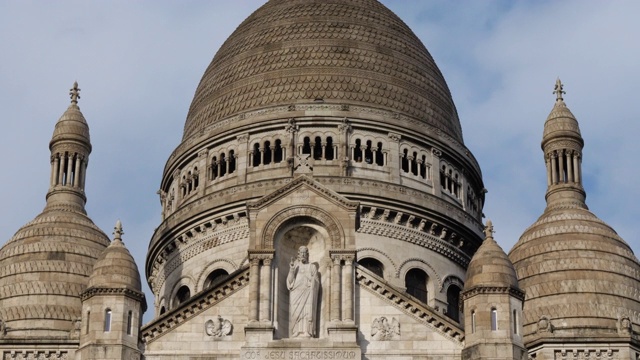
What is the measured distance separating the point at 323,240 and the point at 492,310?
16.3 feet

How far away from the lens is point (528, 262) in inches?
2281

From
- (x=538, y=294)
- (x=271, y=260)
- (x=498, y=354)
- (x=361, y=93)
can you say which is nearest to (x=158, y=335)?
(x=271, y=260)

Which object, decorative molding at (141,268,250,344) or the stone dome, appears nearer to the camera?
decorative molding at (141,268,250,344)

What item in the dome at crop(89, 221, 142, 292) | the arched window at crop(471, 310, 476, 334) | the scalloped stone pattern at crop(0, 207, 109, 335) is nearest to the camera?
the arched window at crop(471, 310, 476, 334)

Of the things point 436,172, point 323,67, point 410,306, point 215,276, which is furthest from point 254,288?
point 323,67

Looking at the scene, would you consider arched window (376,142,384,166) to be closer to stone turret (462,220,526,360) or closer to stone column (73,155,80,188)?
stone column (73,155,80,188)

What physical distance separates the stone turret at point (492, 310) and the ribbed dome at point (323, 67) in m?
16.8

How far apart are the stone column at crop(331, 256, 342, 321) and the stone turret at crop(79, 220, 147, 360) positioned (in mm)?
4708

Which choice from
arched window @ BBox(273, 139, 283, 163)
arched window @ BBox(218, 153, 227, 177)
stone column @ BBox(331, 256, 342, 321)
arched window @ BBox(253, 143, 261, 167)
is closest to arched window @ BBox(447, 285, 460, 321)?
arched window @ BBox(273, 139, 283, 163)

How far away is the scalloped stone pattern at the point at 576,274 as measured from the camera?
55.9 meters

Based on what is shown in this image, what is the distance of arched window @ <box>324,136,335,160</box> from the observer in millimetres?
63750

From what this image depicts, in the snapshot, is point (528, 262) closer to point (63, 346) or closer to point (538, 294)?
point (538, 294)

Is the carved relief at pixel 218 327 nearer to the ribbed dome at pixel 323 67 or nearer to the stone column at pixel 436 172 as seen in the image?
the stone column at pixel 436 172

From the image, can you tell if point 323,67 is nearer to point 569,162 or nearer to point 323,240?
point 569,162
